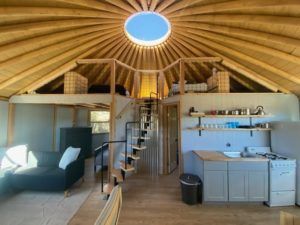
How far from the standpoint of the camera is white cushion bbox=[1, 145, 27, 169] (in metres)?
4.26

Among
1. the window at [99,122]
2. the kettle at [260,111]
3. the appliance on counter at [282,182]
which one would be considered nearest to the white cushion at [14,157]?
the window at [99,122]

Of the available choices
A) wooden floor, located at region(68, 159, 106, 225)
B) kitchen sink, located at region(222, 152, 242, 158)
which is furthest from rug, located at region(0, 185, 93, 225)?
kitchen sink, located at region(222, 152, 242, 158)

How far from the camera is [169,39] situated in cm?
445

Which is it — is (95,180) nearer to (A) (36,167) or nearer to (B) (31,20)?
(A) (36,167)

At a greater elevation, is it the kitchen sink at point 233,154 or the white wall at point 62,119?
the white wall at point 62,119

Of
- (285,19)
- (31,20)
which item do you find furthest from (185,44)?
(31,20)

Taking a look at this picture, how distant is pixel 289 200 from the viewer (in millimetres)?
3516

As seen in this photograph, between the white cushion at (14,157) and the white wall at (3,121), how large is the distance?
2.16 ft

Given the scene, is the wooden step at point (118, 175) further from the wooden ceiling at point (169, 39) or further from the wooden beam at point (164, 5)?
the wooden beam at point (164, 5)

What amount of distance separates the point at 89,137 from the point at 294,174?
6816 mm

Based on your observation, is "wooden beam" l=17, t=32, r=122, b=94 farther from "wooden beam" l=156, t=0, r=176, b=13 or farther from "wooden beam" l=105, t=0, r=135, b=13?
"wooden beam" l=156, t=0, r=176, b=13

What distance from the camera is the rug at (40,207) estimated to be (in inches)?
118

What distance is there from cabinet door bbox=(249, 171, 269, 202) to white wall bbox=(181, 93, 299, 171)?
3.04 feet

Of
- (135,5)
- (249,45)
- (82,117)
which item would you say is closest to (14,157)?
(82,117)
